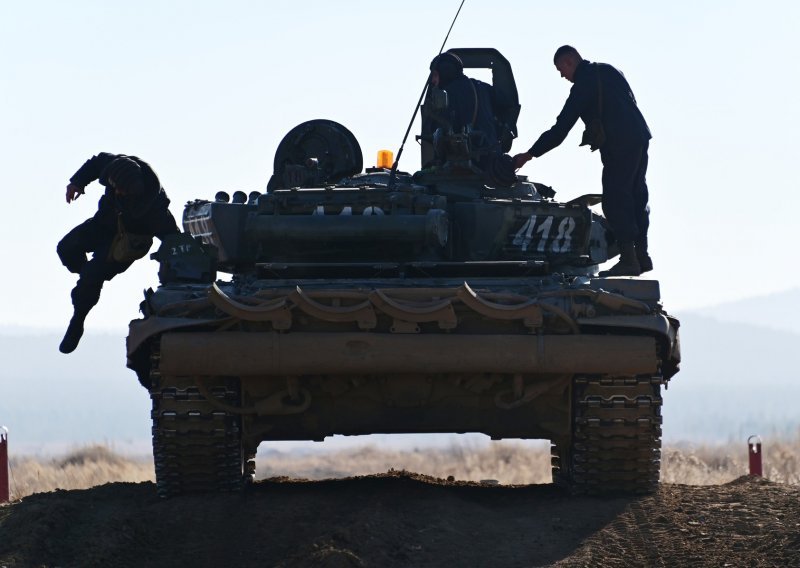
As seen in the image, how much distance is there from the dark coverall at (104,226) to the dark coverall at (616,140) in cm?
291

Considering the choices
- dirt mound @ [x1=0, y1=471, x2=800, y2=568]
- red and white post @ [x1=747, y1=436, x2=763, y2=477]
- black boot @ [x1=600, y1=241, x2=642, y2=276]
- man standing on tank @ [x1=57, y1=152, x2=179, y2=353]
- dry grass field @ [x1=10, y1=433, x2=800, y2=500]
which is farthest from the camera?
dry grass field @ [x1=10, y1=433, x2=800, y2=500]

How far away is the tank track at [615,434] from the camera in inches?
516

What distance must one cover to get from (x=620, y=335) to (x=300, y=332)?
211 centimetres

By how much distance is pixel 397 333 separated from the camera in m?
12.7

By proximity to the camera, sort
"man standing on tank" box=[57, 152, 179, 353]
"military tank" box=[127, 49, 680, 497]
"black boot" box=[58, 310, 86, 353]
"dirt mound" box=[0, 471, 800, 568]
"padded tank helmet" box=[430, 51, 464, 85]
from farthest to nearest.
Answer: "padded tank helmet" box=[430, 51, 464, 85], "black boot" box=[58, 310, 86, 353], "man standing on tank" box=[57, 152, 179, 353], "military tank" box=[127, 49, 680, 497], "dirt mound" box=[0, 471, 800, 568]

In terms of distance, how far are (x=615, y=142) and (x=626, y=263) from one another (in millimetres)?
931

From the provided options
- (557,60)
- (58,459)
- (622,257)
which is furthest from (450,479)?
(58,459)

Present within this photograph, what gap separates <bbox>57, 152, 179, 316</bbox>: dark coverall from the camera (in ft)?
48.7

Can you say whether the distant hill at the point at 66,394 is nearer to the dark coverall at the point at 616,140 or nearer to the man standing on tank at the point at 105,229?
the man standing on tank at the point at 105,229

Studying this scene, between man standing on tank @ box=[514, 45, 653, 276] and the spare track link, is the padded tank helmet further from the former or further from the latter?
the spare track link

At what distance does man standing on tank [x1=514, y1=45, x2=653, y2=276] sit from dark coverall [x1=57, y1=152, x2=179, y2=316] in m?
2.78

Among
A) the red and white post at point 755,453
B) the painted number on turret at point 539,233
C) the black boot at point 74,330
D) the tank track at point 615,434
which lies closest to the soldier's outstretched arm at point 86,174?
the black boot at point 74,330

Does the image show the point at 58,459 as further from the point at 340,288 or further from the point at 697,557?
the point at 697,557

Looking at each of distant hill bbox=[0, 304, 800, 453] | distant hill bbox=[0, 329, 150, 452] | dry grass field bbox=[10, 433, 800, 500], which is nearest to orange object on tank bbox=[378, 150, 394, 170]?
dry grass field bbox=[10, 433, 800, 500]
